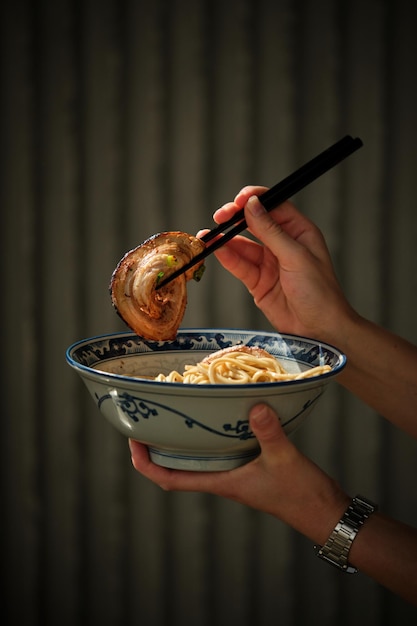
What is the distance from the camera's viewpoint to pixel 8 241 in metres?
2.43

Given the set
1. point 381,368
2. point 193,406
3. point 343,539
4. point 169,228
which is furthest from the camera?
point 169,228

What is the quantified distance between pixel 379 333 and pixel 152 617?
5.63ft

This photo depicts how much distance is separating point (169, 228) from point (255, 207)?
40.8 inches

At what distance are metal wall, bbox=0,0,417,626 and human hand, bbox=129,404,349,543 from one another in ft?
3.82

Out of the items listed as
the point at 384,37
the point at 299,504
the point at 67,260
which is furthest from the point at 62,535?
the point at 384,37

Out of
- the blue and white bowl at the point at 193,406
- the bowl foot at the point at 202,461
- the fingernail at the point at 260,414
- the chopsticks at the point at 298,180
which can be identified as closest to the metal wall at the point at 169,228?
the chopsticks at the point at 298,180

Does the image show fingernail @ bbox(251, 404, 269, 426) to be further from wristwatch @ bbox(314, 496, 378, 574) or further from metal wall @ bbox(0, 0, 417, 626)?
metal wall @ bbox(0, 0, 417, 626)

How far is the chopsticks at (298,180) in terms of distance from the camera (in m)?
1.34

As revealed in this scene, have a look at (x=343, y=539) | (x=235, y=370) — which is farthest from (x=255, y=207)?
(x=343, y=539)

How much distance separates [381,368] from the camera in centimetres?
157

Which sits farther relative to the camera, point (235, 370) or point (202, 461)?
point (235, 370)

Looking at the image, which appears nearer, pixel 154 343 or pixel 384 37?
pixel 154 343

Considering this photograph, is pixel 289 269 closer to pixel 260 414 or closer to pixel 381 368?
pixel 381 368

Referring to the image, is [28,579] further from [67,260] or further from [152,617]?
[67,260]
